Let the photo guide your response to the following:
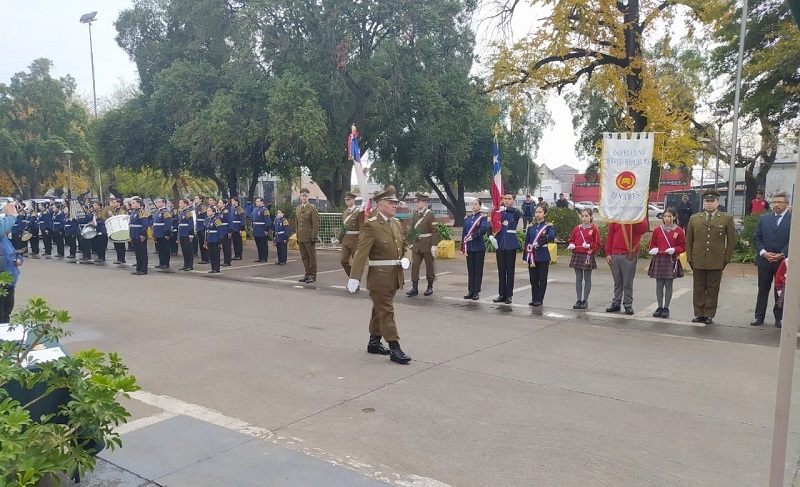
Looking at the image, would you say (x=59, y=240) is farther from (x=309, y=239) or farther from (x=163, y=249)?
(x=309, y=239)

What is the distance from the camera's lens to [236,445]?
4273mm

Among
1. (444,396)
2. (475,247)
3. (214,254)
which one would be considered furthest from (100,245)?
(444,396)

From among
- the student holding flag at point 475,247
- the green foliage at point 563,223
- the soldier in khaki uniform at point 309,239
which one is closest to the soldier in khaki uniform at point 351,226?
the soldier in khaki uniform at point 309,239

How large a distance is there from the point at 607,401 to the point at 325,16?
18528mm

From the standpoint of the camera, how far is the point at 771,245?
8094 millimetres

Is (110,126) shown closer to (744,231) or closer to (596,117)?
(744,231)

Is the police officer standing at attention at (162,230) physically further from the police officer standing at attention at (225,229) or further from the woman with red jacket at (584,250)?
Result: the woman with red jacket at (584,250)

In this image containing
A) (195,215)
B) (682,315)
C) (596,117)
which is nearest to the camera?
(682,315)

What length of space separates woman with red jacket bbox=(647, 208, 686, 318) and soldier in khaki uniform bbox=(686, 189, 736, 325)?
0.77 ft

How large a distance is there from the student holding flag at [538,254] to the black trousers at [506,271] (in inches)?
12.6

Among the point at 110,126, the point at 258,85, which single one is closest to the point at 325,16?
the point at 258,85

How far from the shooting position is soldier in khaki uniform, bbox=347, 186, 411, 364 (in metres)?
6.38

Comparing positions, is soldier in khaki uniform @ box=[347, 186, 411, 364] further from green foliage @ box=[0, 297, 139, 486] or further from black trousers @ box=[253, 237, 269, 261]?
black trousers @ box=[253, 237, 269, 261]

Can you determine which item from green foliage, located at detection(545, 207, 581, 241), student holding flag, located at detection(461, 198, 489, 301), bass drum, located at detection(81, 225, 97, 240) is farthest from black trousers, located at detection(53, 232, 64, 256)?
green foliage, located at detection(545, 207, 581, 241)
